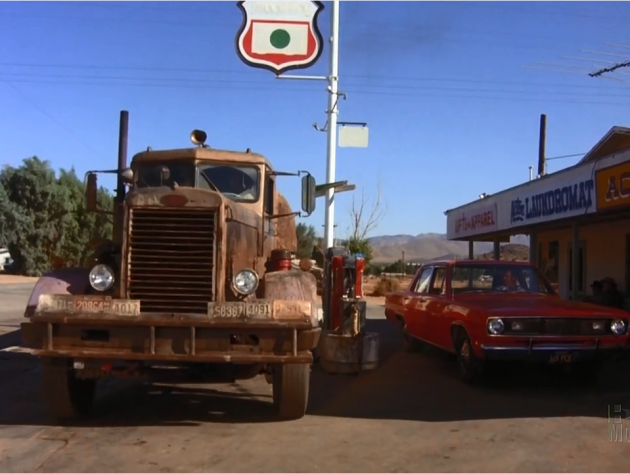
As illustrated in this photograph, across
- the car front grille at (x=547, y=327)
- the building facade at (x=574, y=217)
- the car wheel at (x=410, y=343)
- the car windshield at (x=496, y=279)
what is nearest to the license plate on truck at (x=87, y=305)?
the car front grille at (x=547, y=327)

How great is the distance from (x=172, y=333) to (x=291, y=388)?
1279 millimetres

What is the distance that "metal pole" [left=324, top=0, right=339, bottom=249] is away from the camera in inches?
518

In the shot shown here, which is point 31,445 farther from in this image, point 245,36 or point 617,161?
point 617,161

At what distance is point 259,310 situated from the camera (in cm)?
637

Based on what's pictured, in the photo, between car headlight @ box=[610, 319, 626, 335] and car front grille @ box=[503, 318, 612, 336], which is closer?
car front grille @ box=[503, 318, 612, 336]

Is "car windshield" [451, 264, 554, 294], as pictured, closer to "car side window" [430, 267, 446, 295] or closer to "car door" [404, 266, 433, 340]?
"car side window" [430, 267, 446, 295]

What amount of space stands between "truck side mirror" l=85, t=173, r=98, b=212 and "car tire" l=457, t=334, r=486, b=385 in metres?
4.84

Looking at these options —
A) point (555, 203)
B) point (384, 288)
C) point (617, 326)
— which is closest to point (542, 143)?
point (384, 288)

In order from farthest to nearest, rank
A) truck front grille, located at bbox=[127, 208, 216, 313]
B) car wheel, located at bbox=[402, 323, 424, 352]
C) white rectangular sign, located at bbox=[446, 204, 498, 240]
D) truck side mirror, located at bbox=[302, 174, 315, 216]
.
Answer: white rectangular sign, located at bbox=[446, 204, 498, 240] < car wheel, located at bbox=[402, 323, 424, 352] < truck side mirror, located at bbox=[302, 174, 315, 216] < truck front grille, located at bbox=[127, 208, 216, 313]

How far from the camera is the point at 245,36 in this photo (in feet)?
43.1

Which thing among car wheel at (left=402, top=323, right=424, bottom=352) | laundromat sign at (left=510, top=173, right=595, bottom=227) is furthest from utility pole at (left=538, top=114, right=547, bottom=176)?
car wheel at (left=402, top=323, right=424, bottom=352)

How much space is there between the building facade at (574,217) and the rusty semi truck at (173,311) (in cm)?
719

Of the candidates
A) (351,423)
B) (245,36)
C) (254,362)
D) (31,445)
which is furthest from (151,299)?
(245,36)

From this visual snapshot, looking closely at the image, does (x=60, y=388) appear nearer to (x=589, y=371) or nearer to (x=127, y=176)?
(x=127, y=176)
